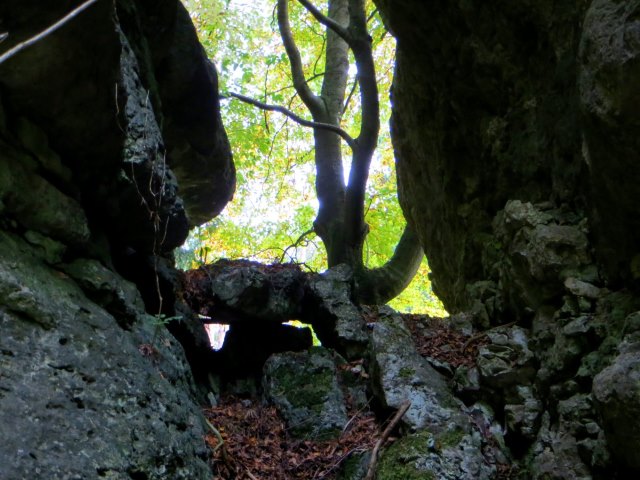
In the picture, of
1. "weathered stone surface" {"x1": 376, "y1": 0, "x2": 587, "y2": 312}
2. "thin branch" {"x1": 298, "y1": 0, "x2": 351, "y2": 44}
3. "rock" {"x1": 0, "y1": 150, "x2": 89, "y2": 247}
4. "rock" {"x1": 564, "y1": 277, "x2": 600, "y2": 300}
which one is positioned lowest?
"rock" {"x1": 564, "y1": 277, "x2": 600, "y2": 300}

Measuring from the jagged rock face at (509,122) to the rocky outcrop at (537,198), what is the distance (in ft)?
0.05

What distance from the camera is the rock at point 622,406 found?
3.15m

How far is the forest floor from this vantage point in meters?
4.48

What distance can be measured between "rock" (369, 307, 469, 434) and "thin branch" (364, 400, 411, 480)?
41 mm

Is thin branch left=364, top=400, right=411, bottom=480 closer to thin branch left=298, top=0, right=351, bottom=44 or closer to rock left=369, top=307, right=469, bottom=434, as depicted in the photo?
rock left=369, top=307, right=469, bottom=434

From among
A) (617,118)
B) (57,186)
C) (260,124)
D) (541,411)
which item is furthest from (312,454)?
(260,124)

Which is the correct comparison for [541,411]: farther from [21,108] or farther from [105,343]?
[21,108]

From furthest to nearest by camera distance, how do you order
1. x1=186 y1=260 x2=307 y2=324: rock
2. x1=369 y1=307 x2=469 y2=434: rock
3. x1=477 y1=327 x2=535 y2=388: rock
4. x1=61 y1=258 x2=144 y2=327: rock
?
x1=186 y1=260 x2=307 y2=324: rock → x1=477 y1=327 x2=535 y2=388: rock → x1=369 y1=307 x2=469 y2=434: rock → x1=61 y1=258 x2=144 y2=327: rock

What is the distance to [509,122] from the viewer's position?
581cm

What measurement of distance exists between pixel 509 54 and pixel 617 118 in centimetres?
243

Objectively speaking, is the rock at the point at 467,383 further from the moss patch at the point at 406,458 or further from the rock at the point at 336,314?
the rock at the point at 336,314

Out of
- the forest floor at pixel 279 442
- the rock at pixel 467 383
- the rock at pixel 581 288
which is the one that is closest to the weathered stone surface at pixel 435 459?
the forest floor at pixel 279 442

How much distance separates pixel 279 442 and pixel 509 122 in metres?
3.91

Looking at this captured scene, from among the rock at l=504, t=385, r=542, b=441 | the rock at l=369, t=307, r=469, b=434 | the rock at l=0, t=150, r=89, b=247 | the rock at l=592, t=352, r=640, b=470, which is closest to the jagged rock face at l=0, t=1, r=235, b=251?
the rock at l=0, t=150, r=89, b=247
